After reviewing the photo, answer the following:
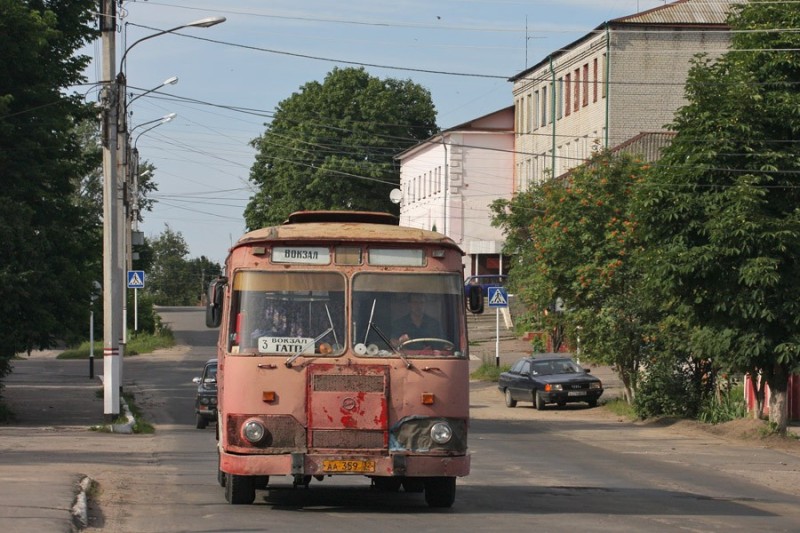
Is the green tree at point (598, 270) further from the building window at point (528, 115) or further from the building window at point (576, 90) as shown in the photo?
the building window at point (528, 115)

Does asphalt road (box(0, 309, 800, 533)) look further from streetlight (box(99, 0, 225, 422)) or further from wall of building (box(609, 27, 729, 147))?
wall of building (box(609, 27, 729, 147))

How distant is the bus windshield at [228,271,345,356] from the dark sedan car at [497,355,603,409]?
78.4 ft

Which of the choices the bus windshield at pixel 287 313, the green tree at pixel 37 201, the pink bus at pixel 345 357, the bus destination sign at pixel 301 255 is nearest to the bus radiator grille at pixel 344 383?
the pink bus at pixel 345 357

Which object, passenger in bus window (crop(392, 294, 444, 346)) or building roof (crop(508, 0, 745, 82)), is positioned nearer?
passenger in bus window (crop(392, 294, 444, 346))

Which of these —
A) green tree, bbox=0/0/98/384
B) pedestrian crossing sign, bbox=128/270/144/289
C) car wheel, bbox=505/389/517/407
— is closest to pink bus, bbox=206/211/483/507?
green tree, bbox=0/0/98/384

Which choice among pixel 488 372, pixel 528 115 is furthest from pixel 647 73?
pixel 488 372

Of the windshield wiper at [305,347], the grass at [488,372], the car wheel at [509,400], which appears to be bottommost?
the car wheel at [509,400]

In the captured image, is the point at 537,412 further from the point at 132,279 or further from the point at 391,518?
the point at 391,518

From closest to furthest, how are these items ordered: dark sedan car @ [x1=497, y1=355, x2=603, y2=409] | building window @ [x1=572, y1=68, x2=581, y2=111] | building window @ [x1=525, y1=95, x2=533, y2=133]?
dark sedan car @ [x1=497, y1=355, x2=603, y2=409]
building window @ [x1=572, y1=68, x2=581, y2=111]
building window @ [x1=525, y1=95, x2=533, y2=133]

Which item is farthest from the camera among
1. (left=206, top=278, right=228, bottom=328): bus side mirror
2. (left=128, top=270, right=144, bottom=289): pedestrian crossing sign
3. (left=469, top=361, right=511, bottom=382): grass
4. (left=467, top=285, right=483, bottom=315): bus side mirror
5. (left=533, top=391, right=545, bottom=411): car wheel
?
(left=469, top=361, right=511, bottom=382): grass

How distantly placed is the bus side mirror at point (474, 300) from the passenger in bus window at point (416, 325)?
444 mm

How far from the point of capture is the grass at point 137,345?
2457 inches

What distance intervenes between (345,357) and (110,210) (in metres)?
15.3

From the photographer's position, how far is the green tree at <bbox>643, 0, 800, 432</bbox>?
26.0 m
